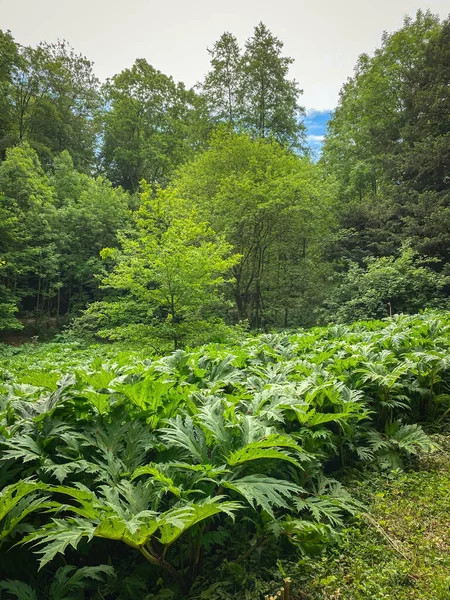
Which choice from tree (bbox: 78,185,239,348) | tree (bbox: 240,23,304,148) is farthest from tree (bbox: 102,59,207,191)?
tree (bbox: 78,185,239,348)

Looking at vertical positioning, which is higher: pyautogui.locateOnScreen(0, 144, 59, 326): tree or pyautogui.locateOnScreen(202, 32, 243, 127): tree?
pyautogui.locateOnScreen(202, 32, 243, 127): tree

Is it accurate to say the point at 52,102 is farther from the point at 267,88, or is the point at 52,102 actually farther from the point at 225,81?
the point at 267,88

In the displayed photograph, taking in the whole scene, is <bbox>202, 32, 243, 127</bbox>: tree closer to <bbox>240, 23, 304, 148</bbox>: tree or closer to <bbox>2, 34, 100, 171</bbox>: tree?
<bbox>240, 23, 304, 148</bbox>: tree

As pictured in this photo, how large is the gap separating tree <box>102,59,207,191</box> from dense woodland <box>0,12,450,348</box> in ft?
10.2

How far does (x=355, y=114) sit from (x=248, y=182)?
1084 cm

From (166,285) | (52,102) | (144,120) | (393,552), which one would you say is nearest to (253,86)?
(144,120)

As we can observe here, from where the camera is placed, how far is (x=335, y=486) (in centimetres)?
195

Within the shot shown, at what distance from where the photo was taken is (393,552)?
5.31 ft

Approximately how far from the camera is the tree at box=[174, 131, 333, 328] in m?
13.3

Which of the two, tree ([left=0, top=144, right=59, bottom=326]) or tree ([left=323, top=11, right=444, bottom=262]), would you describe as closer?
tree ([left=323, top=11, right=444, bottom=262])

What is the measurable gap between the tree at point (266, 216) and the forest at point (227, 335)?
0.12 m

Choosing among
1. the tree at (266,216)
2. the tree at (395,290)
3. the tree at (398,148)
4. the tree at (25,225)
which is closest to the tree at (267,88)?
the tree at (398,148)

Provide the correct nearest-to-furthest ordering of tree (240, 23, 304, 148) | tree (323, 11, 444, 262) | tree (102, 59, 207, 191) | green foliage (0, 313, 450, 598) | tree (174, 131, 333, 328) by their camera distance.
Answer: green foliage (0, 313, 450, 598) < tree (323, 11, 444, 262) < tree (174, 131, 333, 328) < tree (240, 23, 304, 148) < tree (102, 59, 207, 191)

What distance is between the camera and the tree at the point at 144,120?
25.2 meters
